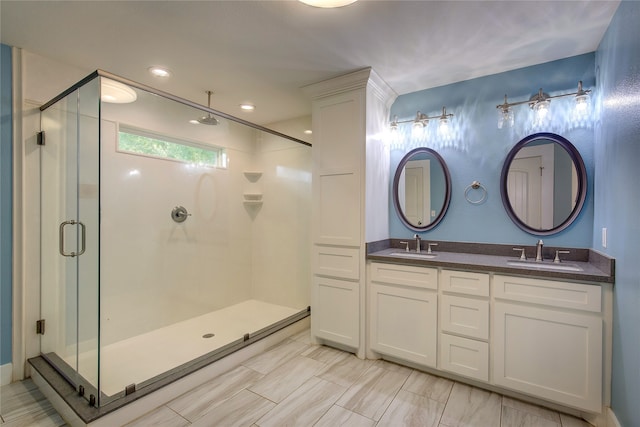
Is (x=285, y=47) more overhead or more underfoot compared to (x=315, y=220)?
more overhead

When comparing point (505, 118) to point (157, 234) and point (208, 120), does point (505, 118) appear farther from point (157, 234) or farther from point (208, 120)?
point (157, 234)

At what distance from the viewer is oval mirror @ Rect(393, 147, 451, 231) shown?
280 centimetres

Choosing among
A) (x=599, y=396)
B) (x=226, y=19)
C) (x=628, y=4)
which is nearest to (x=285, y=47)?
(x=226, y=19)

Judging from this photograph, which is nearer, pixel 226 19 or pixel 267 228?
pixel 226 19

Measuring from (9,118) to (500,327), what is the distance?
3782 mm

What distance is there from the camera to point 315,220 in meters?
2.89

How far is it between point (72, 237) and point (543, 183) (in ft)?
11.8

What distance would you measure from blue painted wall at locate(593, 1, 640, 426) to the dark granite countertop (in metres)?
0.13

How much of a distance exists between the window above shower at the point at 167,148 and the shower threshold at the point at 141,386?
6.23 ft

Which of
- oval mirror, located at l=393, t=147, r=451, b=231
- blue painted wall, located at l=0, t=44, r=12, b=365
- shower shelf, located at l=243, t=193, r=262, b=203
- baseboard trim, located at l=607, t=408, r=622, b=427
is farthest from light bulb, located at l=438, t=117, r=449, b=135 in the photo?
blue painted wall, located at l=0, t=44, r=12, b=365

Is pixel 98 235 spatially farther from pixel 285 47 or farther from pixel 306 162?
pixel 306 162

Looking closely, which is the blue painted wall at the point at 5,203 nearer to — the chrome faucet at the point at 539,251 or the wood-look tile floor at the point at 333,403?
the wood-look tile floor at the point at 333,403

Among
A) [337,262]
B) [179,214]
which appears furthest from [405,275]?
[179,214]

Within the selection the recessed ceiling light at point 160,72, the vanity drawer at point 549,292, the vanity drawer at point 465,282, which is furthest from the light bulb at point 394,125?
the recessed ceiling light at point 160,72
